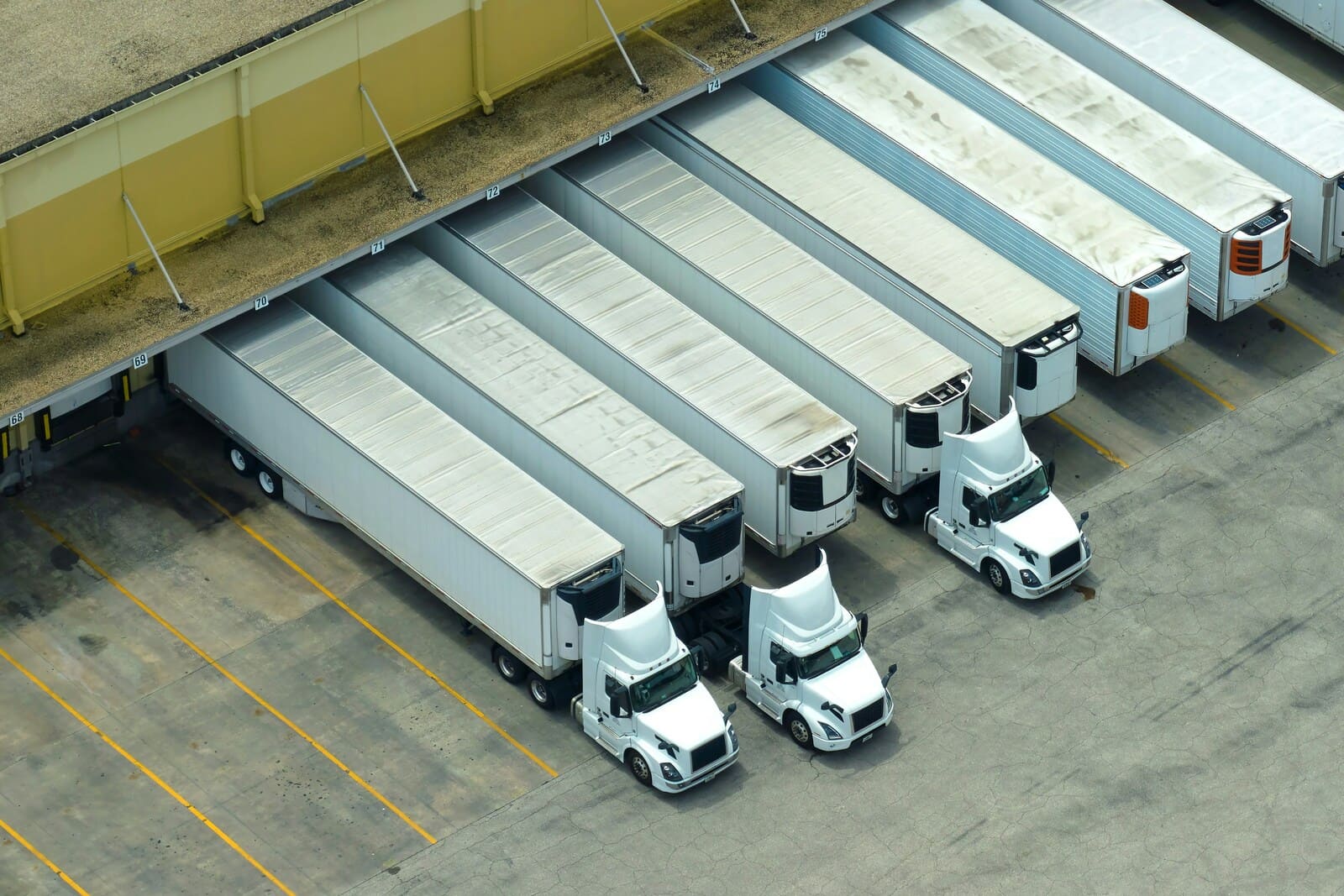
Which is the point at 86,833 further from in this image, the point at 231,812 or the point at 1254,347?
the point at 1254,347

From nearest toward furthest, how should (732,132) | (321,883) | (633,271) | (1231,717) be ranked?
(321,883) < (1231,717) < (633,271) < (732,132)

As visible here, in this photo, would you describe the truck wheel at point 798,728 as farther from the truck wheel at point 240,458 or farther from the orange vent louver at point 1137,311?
the truck wheel at point 240,458

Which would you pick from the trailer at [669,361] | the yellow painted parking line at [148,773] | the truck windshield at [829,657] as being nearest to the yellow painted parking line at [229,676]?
the yellow painted parking line at [148,773]

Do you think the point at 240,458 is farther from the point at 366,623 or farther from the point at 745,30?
the point at 745,30

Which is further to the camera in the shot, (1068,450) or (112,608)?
(1068,450)

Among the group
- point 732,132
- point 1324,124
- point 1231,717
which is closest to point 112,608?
point 732,132

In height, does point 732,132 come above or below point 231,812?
above

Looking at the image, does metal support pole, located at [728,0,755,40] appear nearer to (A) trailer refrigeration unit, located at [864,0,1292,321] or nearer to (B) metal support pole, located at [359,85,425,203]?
(A) trailer refrigeration unit, located at [864,0,1292,321]

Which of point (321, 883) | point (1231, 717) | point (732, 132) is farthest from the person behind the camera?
point (732, 132)
